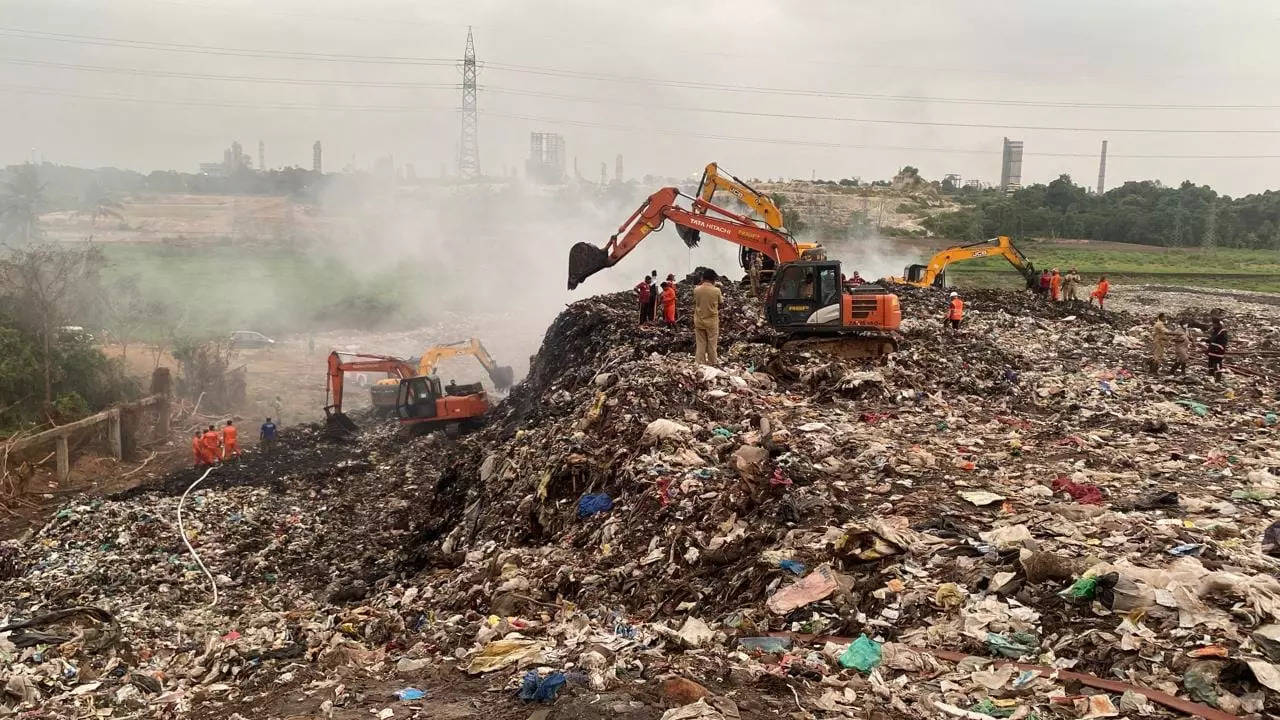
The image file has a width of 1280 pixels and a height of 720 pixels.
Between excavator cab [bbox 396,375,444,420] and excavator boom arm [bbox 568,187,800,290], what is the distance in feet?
10.6

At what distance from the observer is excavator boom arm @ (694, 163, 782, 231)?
18375 millimetres

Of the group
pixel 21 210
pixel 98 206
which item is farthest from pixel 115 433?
pixel 98 206

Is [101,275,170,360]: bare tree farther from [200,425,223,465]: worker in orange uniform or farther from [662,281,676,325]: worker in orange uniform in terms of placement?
[662,281,676,325]: worker in orange uniform

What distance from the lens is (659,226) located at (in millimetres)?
15336

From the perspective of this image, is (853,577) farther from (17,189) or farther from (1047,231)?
(1047,231)

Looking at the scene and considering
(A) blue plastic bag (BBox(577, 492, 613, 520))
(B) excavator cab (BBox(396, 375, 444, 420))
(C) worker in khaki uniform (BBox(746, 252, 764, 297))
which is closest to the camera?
Result: (A) blue plastic bag (BBox(577, 492, 613, 520))

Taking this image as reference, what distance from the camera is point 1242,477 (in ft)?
22.8

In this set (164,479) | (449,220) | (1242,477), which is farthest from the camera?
(449,220)

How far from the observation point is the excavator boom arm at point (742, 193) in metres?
18.4

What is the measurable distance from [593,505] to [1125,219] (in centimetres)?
5026

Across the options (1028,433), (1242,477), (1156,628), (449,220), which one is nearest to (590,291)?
(449,220)

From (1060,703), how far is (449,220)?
4446cm

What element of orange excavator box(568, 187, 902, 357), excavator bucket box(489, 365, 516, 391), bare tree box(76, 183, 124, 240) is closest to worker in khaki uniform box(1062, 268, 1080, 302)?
orange excavator box(568, 187, 902, 357)

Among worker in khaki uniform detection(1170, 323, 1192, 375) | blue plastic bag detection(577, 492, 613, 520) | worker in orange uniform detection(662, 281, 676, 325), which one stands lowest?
blue plastic bag detection(577, 492, 613, 520)
